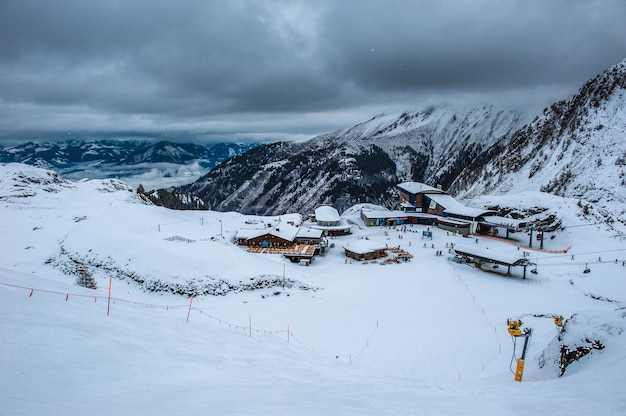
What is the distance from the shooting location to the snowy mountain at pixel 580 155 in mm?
74000

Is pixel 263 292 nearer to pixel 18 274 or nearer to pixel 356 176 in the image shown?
pixel 18 274

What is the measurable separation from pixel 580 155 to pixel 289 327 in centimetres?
9701

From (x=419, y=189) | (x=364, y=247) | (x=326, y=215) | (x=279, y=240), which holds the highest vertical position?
(x=419, y=189)

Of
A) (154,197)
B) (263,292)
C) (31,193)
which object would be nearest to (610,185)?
(263,292)

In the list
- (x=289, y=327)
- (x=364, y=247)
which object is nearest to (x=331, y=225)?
(x=364, y=247)

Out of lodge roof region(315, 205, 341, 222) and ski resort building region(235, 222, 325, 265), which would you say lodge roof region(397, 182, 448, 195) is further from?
ski resort building region(235, 222, 325, 265)

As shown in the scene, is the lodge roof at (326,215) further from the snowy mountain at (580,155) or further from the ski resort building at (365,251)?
the snowy mountain at (580,155)

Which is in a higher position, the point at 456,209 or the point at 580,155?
the point at 580,155

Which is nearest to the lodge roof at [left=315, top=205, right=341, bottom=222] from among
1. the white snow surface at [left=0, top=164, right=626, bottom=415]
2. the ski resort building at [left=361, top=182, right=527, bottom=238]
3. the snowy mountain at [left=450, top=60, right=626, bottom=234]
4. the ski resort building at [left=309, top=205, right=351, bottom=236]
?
the ski resort building at [left=309, top=205, right=351, bottom=236]

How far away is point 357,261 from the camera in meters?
47.2

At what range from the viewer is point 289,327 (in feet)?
84.2

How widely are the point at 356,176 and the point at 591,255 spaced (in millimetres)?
143826

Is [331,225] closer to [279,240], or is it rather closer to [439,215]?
[279,240]

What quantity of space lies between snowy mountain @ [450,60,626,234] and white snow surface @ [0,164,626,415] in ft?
80.2
